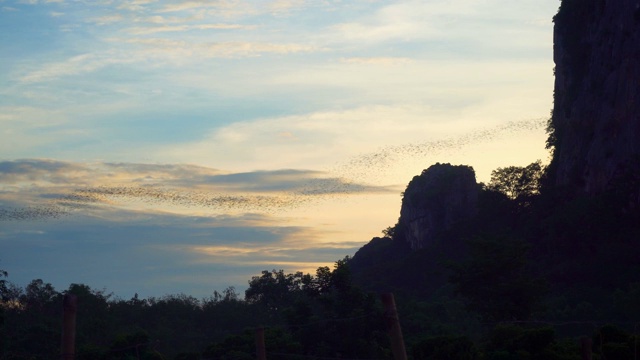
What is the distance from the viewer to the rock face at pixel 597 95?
64125mm

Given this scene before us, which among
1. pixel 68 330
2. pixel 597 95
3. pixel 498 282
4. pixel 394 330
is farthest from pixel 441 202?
pixel 68 330

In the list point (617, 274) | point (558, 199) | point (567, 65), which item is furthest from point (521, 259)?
point (567, 65)

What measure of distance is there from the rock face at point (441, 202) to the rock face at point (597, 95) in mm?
17092

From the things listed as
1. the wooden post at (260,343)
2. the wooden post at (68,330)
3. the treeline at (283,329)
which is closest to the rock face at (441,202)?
the treeline at (283,329)

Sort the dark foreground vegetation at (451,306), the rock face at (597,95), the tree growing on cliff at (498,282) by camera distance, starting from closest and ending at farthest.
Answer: the dark foreground vegetation at (451,306), the tree growing on cliff at (498,282), the rock face at (597,95)

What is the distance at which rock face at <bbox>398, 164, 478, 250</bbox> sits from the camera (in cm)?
9499

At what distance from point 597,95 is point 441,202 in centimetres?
3016

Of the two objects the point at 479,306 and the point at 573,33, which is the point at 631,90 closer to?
the point at 573,33

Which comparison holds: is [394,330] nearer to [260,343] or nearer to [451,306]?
[260,343]

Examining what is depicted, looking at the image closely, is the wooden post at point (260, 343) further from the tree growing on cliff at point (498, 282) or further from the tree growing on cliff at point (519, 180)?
the tree growing on cliff at point (519, 180)

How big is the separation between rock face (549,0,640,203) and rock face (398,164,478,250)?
17.1m

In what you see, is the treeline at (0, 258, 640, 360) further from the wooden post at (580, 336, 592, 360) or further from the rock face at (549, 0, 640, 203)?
the rock face at (549, 0, 640, 203)

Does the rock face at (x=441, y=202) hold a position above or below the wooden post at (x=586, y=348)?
above

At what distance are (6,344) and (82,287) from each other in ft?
59.8
